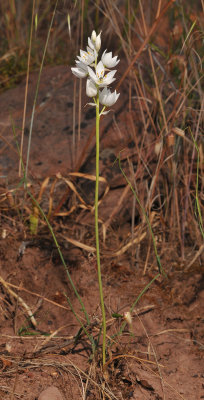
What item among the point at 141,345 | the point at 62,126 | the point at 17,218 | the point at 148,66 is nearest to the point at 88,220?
the point at 17,218

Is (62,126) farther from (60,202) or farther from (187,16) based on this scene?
(187,16)

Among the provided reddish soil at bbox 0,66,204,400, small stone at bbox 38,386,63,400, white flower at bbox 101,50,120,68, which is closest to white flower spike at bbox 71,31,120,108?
white flower at bbox 101,50,120,68

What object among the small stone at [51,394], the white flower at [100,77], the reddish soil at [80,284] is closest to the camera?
the white flower at [100,77]

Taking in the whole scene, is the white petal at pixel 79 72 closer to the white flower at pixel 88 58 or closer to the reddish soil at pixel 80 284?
the white flower at pixel 88 58

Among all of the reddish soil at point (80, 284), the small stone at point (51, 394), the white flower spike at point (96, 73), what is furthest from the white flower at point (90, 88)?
the small stone at point (51, 394)

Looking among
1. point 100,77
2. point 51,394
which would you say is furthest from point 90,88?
point 51,394

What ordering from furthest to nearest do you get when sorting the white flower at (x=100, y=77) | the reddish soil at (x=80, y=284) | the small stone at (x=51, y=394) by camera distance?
the reddish soil at (x=80, y=284), the small stone at (x=51, y=394), the white flower at (x=100, y=77)
